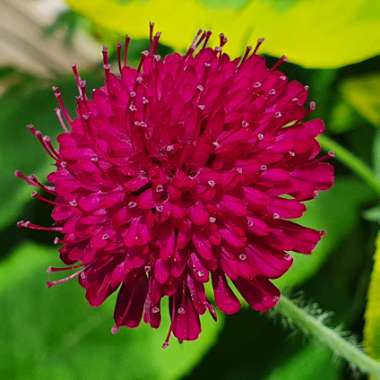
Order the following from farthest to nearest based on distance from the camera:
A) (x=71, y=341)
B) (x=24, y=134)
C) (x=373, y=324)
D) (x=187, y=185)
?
(x=24, y=134) → (x=71, y=341) → (x=373, y=324) → (x=187, y=185)

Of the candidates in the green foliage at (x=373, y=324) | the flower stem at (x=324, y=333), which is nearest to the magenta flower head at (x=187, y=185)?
the flower stem at (x=324, y=333)

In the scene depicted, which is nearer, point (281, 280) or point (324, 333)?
point (324, 333)

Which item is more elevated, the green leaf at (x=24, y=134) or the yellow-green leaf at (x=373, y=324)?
the green leaf at (x=24, y=134)

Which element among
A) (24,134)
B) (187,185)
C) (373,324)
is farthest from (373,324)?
(24,134)

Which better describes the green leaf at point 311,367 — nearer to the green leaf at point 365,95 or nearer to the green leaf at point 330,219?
the green leaf at point 330,219

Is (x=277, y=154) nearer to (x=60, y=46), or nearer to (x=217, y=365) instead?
(x=217, y=365)

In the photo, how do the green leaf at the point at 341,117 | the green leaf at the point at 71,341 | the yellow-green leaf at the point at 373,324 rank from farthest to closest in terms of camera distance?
the green leaf at the point at 341,117
the green leaf at the point at 71,341
the yellow-green leaf at the point at 373,324

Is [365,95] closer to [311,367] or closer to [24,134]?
[311,367]

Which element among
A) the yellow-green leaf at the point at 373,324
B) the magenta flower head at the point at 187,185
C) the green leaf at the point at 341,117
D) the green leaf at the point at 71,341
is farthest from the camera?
the green leaf at the point at 341,117

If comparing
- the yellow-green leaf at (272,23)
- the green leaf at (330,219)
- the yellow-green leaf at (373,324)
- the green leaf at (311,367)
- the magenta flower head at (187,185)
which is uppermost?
the yellow-green leaf at (272,23)
